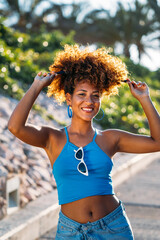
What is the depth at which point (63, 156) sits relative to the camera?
238cm

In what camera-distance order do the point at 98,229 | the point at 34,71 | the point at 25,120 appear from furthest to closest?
the point at 34,71, the point at 25,120, the point at 98,229

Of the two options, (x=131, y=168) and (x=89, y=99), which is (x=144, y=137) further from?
(x=131, y=168)

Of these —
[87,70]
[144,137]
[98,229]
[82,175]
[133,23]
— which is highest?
[133,23]

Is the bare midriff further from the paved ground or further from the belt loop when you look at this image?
the paved ground

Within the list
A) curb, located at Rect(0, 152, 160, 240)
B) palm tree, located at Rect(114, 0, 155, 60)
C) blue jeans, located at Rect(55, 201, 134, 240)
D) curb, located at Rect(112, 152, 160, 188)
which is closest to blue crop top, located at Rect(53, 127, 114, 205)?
blue jeans, located at Rect(55, 201, 134, 240)

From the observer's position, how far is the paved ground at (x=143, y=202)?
15.7ft

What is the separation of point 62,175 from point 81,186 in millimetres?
127

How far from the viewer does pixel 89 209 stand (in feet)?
7.52

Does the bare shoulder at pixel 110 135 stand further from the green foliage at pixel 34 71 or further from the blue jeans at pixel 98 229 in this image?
the green foliage at pixel 34 71

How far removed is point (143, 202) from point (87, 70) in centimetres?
403

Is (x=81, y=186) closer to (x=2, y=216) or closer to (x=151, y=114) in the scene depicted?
(x=151, y=114)

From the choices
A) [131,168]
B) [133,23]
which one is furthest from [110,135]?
[133,23]

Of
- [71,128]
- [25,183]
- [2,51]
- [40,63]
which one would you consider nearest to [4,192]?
[25,183]

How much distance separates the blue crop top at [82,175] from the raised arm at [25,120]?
6.7 inches
